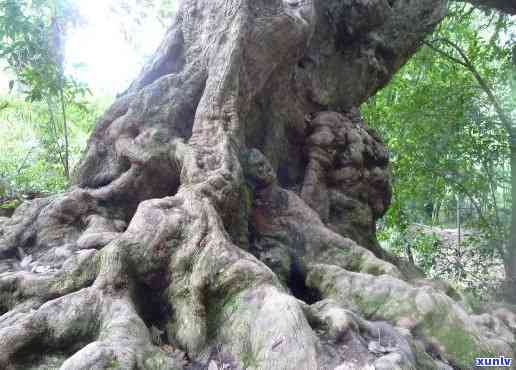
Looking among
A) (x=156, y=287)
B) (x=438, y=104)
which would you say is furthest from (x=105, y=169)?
(x=438, y=104)

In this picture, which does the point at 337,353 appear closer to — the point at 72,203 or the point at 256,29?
the point at 72,203

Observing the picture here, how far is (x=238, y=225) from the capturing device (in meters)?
3.65

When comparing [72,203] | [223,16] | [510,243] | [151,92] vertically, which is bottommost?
[510,243]

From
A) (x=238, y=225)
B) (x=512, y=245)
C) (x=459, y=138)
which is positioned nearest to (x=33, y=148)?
(x=238, y=225)

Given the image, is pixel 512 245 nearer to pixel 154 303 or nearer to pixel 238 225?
pixel 238 225

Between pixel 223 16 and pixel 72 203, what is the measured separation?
2.26 meters

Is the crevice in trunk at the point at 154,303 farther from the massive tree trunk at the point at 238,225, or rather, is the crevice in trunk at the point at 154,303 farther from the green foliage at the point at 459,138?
the green foliage at the point at 459,138

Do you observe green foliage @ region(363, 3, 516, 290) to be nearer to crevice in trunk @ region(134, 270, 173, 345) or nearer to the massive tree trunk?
the massive tree trunk

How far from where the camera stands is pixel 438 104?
291 inches

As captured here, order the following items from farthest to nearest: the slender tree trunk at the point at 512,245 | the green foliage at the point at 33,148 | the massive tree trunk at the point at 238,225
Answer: the green foliage at the point at 33,148, the slender tree trunk at the point at 512,245, the massive tree trunk at the point at 238,225

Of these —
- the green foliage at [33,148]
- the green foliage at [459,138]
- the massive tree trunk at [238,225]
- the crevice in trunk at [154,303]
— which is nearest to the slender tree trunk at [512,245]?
the green foliage at [459,138]

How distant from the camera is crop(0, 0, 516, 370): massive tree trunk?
2287 mm

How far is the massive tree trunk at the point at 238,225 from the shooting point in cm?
229

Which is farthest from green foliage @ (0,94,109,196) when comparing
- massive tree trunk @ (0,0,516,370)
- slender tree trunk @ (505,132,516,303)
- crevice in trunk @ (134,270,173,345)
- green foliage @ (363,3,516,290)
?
slender tree trunk @ (505,132,516,303)
